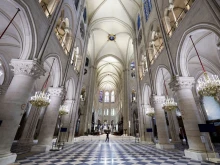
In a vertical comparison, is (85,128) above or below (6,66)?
below

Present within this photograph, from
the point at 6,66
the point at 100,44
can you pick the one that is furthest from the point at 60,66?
the point at 100,44

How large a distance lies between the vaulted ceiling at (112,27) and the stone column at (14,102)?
14323 mm

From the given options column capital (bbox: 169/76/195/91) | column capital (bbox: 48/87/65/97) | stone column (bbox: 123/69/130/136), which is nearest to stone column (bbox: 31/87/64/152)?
column capital (bbox: 48/87/65/97)

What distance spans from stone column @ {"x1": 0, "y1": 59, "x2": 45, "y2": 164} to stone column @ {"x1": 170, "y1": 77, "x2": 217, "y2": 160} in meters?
7.18

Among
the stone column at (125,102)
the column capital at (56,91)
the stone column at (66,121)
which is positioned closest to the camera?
the column capital at (56,91)

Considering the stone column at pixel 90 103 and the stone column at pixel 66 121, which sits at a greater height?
the stone column at pixel 90 103

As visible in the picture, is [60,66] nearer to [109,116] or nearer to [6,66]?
[6,66]

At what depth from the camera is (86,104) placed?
2134cm

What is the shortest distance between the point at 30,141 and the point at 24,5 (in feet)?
37.5

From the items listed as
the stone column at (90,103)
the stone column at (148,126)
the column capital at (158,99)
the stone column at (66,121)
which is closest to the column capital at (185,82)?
the column capital at (158,99)

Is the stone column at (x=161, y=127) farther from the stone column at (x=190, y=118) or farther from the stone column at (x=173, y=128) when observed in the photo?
the stone column at (x=173, y=128)

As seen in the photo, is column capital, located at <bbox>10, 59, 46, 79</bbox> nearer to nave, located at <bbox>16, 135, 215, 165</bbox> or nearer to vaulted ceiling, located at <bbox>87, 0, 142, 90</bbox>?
nave, located at <bbox>16, 135, 215, 165</bbox>

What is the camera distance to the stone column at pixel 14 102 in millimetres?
3863

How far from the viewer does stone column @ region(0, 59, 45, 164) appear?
3.86 m
